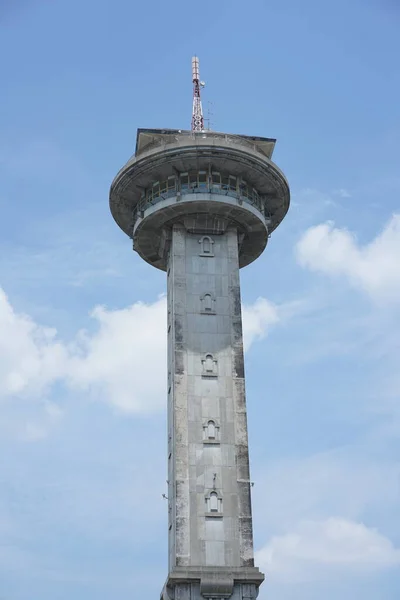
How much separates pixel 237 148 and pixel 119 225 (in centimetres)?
1359

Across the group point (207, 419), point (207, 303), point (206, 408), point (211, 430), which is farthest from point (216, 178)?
point (211, 430)

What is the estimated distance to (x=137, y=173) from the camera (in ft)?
220

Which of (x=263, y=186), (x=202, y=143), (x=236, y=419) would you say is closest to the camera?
(x=236, y=419)

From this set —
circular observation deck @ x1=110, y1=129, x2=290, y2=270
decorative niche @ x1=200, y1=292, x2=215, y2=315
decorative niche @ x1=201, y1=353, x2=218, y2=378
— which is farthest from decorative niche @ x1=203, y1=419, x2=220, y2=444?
circular observation deck @ x1=110, y1=129, x2=290, y2=270

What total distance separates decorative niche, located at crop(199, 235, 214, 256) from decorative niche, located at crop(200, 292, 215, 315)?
11.9 ft

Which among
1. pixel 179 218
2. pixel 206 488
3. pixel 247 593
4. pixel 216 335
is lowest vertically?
pixel 247 593

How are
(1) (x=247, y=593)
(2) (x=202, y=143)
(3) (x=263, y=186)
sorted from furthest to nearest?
(3) (x=263, y=186)
(2) (x=202, y=143)
(1) (x=247, y=593)

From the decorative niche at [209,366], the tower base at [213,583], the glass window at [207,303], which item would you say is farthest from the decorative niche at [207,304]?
the tower base at [213,583]

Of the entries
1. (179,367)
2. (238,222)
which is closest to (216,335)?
(179,367)

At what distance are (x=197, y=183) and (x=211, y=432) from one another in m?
19.6

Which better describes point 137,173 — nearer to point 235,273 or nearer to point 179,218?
point 179,218

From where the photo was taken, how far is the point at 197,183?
66.6 metres

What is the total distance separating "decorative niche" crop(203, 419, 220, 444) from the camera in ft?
196

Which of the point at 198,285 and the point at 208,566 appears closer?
the point at 208,566
